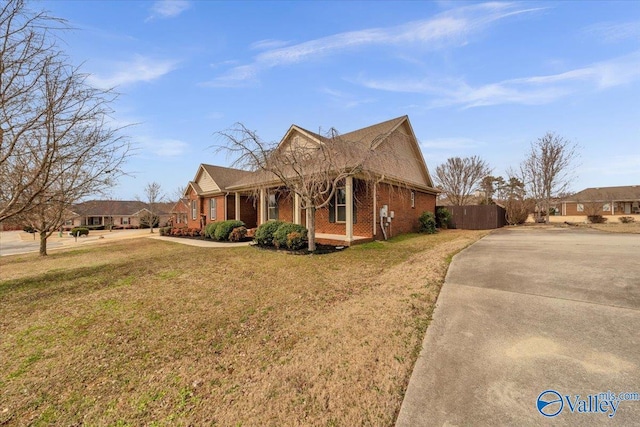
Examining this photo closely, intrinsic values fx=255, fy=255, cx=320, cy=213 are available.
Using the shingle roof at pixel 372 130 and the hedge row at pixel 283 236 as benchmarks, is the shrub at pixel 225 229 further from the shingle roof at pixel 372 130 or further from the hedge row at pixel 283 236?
the shingle roof at pixel 372 130

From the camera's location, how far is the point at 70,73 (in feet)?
15.6

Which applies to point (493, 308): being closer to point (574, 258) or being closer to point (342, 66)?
point (574, 258)

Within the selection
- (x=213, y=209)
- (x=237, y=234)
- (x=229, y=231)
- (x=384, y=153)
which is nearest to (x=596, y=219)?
(x=384, y=153)

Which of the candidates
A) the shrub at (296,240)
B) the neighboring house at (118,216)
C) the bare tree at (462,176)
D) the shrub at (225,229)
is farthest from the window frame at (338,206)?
the neighboring house at (118,216)

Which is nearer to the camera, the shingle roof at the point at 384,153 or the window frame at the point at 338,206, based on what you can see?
the shingle roof at the point at 384,153

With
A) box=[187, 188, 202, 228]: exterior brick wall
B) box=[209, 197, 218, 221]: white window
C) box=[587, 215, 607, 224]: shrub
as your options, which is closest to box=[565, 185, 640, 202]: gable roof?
box=[587, 215, 607, 224]: shrub

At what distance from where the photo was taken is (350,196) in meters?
10.6

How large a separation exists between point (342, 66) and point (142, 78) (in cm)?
870

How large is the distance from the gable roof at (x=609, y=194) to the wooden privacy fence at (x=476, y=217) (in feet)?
107

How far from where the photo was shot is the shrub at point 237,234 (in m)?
14.1

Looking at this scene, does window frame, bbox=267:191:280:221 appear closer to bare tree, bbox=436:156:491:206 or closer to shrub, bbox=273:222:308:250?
shrub, bbox=273:222:308:250

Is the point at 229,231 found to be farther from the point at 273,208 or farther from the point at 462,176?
the point at 462,176

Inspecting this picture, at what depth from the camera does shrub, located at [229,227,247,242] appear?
14125 mm

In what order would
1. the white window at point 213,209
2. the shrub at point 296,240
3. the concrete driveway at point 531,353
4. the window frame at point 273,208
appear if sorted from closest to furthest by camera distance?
1. the concrete driveway at point 531,353
2. the shrub at point 296,240
3. the window frame at point 273,208
4. the white window at point 213,209
